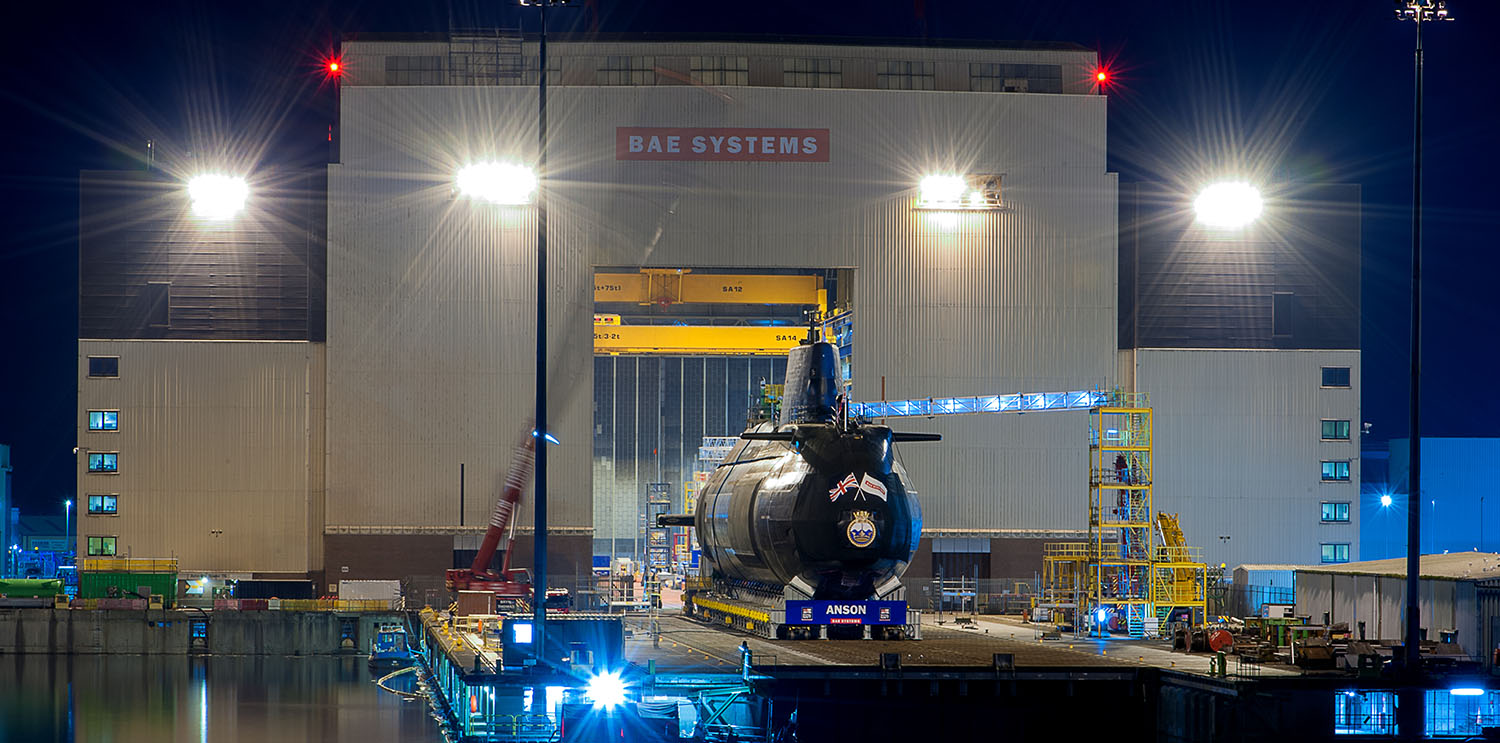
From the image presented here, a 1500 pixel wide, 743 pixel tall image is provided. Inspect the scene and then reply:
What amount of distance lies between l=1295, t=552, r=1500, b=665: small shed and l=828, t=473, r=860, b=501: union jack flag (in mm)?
16566

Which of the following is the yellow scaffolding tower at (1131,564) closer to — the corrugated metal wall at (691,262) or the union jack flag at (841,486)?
the corrugated metal wall at (691,262)

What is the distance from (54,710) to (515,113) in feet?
106

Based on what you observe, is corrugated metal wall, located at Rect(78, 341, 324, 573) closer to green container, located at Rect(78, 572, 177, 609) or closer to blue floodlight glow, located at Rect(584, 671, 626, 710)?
green container, located at Rect(78, 572, 177, 609)

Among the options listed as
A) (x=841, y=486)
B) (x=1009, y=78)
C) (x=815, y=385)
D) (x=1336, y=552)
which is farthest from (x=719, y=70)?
(x=1336, y=552)

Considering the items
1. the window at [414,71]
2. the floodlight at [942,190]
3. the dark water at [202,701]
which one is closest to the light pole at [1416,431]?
the dark water at [202,701]

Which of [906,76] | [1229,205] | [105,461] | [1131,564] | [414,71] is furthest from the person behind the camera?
[1229,205]

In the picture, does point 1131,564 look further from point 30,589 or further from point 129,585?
point 30,589

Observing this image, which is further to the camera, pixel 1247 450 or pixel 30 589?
pixel 1247 450

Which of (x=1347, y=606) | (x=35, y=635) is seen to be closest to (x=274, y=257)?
(x=35, y=635)

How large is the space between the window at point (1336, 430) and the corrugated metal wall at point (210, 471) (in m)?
44.7

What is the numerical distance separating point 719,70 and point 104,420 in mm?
30722

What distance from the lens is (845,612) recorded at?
4900cm

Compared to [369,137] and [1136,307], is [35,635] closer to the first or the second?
[369,137]

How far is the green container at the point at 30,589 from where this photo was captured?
73.1m
